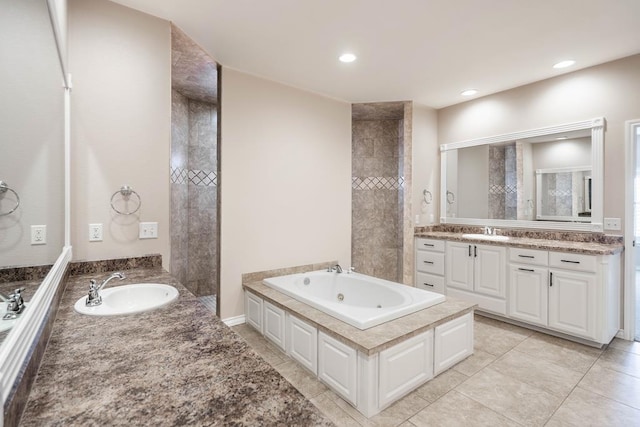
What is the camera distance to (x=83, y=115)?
197 centimetres

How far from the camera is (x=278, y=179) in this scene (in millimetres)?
3451

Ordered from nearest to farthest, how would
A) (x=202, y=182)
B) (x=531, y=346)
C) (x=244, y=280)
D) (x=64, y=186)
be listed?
(x=64, y=186) → (x=531, y=346) → (x=244, y=280) → (x=202, y=182)

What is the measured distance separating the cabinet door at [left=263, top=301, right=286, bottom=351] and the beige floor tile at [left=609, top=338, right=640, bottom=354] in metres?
2.91

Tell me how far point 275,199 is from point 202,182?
143 centimetres

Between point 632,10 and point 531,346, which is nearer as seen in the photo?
point 632,10

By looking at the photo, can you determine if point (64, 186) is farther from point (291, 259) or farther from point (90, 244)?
point (291, 259)

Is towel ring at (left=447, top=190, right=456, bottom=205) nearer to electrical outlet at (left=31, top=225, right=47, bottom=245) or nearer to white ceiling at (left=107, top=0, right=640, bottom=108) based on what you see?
white ceiling at (left=107, top=0, right=640, bottom=108)

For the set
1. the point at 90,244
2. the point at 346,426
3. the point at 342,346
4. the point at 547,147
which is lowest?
the point at 346,426

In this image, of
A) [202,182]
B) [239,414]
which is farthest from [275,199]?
[239,414]

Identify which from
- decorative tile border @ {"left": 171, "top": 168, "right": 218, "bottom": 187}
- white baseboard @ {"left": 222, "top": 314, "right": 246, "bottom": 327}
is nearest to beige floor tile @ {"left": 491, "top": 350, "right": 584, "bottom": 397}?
white baseboard @ {"left": 222, "top": 314, "right": 246, "bottom": 327}

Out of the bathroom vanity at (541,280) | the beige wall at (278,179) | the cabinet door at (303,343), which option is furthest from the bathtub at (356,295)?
the bathroom vanity at (541,280)

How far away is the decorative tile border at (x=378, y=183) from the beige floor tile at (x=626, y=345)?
2847 millimetres

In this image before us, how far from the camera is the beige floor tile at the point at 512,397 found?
1.84 metres

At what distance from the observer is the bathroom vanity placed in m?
2.62
